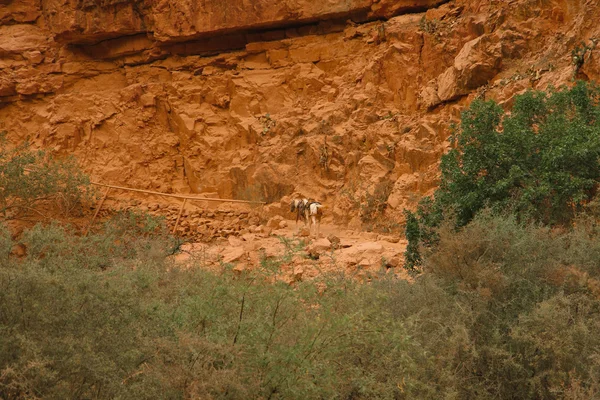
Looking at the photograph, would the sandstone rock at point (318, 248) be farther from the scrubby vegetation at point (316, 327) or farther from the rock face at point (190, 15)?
the rock face at point (190, 15)

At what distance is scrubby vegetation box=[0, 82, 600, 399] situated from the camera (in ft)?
19.5

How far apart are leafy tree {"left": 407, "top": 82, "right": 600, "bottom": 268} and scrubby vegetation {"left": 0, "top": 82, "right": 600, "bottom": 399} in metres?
1.29

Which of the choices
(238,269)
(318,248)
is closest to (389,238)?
(318,248)

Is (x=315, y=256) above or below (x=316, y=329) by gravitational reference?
below

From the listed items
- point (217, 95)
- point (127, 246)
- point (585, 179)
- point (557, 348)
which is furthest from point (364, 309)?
point (217, 95)

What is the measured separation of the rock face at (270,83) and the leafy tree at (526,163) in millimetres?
2779

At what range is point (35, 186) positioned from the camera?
1767 cm

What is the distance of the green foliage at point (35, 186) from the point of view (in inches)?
680

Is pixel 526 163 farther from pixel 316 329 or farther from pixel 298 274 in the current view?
pixel 316 329

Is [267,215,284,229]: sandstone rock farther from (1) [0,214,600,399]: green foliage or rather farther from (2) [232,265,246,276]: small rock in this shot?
(1) [0,214,600,399]: green foliage

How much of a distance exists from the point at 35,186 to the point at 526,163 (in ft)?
37.4

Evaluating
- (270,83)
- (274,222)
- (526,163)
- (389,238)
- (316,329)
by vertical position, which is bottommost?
(274,222)

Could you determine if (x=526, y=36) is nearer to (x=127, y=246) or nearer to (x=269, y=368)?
(x=127, y=246)

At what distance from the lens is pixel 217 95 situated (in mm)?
21984
